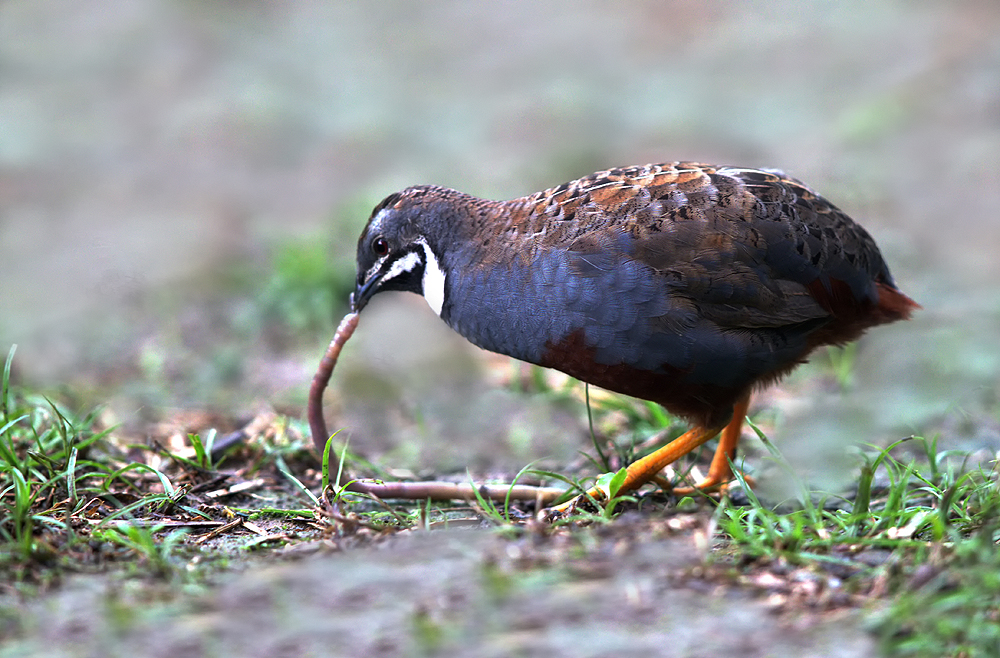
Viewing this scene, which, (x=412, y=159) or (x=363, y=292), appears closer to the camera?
(x=363, y=292)

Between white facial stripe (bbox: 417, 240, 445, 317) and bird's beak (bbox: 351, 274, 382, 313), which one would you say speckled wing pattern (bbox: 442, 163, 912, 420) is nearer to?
white facial stripe (bbox: 417, 240, 445, 317)

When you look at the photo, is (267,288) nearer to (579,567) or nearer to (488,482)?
(488,482)

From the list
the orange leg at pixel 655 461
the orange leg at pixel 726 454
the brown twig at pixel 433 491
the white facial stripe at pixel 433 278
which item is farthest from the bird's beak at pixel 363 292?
the orange leg at pixel 726 454

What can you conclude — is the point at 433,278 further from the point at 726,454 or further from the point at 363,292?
the point at 726,454

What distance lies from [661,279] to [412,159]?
24.7 ft

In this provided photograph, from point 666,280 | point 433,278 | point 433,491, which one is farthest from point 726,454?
point 433,278

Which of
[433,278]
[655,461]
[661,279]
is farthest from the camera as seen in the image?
[433,278]

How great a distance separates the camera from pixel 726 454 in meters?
5.12

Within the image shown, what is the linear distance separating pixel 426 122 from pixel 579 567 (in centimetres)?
984

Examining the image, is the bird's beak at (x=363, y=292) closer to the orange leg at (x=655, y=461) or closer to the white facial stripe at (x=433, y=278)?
the white facial stripe at (x=433, y=278)

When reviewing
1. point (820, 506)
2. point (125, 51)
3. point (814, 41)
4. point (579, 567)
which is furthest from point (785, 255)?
point (125, 51)

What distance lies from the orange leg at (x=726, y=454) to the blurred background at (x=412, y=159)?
281 millimetres

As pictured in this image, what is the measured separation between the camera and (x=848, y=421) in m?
5.72

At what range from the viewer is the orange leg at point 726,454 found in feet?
16.3
